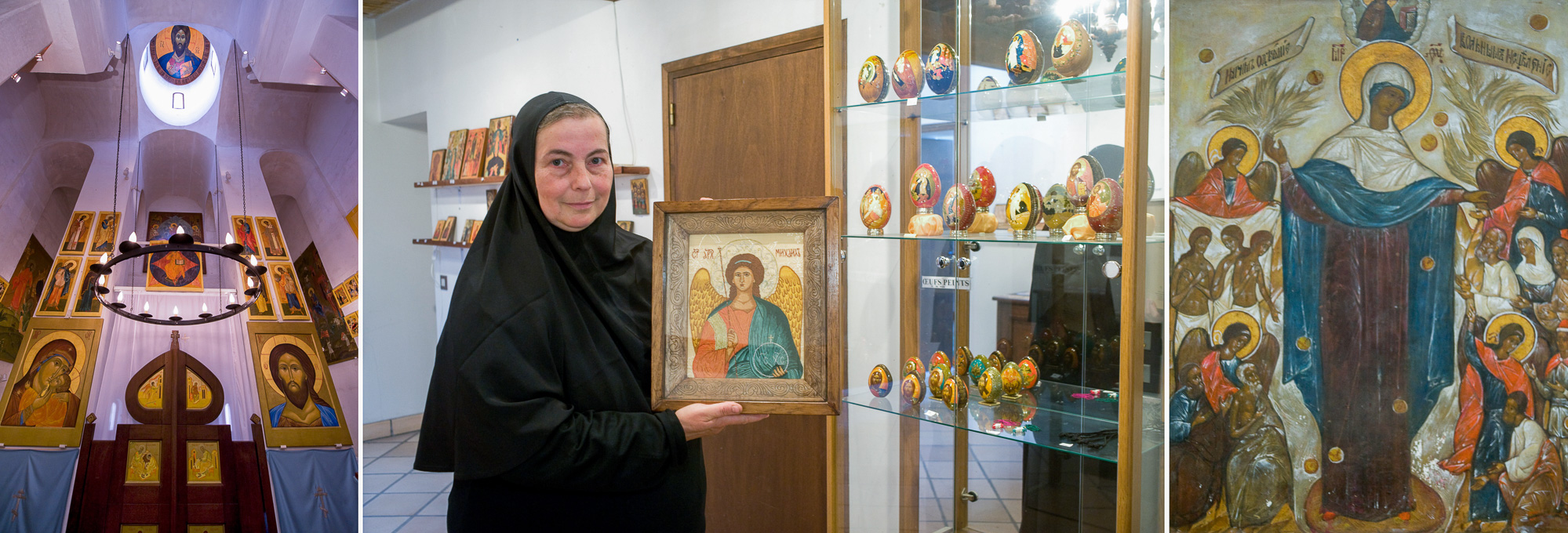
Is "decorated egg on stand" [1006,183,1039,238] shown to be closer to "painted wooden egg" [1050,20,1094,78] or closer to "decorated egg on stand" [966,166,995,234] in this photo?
"decorated egg on stand" [966,166,995,234]

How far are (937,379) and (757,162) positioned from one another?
1498mm

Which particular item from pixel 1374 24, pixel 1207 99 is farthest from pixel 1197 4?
pixel 1374 24

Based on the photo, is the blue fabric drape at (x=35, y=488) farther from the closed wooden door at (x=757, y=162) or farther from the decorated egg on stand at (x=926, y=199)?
the closed wooden door at (x=757, y=162)

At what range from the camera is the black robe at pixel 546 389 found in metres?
1.51

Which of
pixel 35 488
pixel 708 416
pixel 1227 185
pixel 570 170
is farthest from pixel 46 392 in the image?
pixel 1227 185

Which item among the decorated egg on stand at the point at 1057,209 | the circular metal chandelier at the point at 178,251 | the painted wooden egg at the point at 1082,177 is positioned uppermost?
the painted wooden egg at the point at 1082,177

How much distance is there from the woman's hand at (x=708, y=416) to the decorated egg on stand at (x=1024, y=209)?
2.39 ft

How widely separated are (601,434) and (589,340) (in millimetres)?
185

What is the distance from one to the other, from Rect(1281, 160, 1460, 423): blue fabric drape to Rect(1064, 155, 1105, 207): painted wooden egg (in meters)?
0.50

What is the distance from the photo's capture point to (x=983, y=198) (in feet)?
6.58

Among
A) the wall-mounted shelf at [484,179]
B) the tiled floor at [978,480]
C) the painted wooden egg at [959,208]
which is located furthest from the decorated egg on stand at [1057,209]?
the wall-mounted shelf at [484,179]

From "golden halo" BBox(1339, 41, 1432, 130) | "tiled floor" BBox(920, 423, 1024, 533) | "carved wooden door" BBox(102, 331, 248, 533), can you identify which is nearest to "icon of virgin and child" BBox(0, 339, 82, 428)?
"carved wooden door" BBox(102, 331, 248, 533)

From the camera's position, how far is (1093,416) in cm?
182

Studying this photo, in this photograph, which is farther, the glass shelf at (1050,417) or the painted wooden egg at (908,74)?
the painted wooden egg at (908,74)
